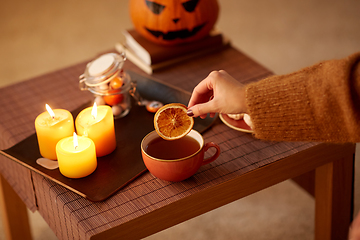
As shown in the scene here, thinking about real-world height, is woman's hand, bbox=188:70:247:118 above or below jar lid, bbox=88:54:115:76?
above

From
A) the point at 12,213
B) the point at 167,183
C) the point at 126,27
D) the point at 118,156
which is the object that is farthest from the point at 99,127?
the point at 126,27

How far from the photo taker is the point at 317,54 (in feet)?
7.64

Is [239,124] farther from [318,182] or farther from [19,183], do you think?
[19,183]

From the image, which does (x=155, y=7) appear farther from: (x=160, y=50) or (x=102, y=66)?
(x=102, y=66)

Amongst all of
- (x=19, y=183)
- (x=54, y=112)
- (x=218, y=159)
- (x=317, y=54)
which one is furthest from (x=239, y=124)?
(x=317, y=54)

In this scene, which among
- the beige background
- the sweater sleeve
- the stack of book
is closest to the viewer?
the sweater sleeve

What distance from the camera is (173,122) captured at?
831 millimetres

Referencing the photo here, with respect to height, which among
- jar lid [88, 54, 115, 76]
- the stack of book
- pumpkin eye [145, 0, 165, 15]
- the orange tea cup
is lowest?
the stack of book

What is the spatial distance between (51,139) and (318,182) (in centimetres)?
71

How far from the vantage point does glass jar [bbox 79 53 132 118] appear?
1008 mm

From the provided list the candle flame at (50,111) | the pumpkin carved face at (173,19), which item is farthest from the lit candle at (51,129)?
the pumpkin carved face at (173,19)

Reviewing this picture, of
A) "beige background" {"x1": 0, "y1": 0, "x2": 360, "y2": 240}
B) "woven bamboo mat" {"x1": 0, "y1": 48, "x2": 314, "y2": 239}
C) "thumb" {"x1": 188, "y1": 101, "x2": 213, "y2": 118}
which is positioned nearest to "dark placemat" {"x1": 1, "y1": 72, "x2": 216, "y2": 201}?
"woven bamboo mat" {"x1": 0, "y1": 48, "x2": 314, "y2": 239}

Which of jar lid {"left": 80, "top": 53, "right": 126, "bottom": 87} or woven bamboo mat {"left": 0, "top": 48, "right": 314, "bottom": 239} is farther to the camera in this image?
jar lid {"left": 80, "top": 53, "right": 126, "bottom": 87}

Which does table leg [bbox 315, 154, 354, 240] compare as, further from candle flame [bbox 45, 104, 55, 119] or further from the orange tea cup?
candle flame [bbox 45, 104, 55, 119]
